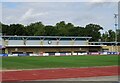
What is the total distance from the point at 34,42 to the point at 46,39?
181 inches

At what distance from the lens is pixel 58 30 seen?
441ft

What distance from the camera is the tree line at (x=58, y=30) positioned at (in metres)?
124

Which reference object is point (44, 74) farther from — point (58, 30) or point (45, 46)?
point (58, 30)

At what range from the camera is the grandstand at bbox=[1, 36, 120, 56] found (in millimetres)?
85688

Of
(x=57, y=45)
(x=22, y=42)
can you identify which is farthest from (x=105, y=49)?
(x=22, y=42)

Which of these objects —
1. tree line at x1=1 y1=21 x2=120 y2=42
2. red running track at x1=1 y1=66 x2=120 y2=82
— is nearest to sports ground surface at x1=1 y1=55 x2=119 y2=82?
red running track at x1=1 y1=66 x2=120 y2=82

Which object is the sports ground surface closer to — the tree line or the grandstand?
the grandstand

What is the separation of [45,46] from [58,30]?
152ft

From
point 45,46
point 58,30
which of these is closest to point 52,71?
point 45,46

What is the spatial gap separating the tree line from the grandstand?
99.1ft

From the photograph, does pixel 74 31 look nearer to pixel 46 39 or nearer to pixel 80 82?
pixel 46 39

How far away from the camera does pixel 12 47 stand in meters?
85.5

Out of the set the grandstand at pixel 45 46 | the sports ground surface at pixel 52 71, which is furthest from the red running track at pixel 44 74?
the grandstand at pixel 45 46

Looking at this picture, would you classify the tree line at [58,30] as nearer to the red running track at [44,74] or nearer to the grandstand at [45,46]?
the grandstand at [45,46]
